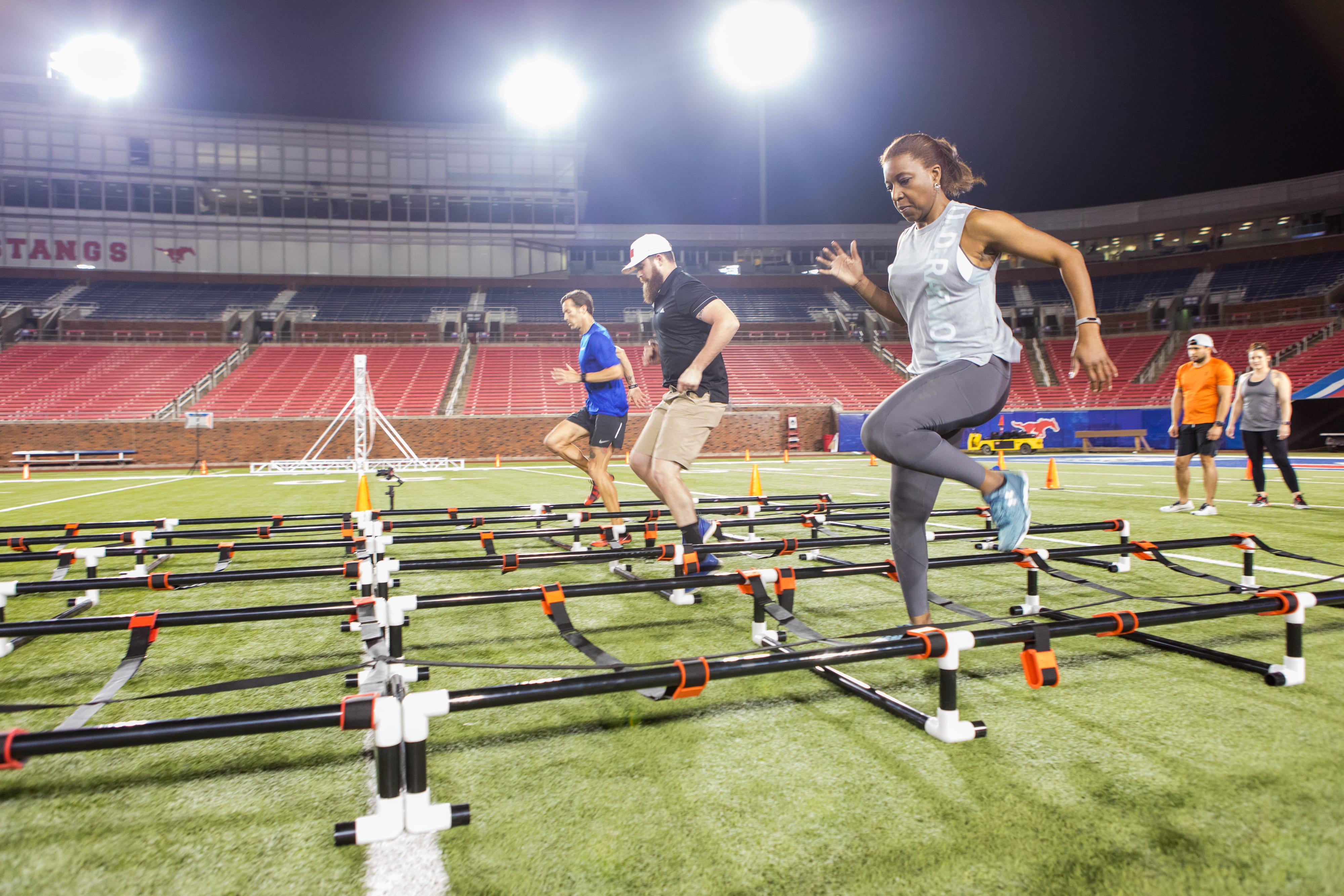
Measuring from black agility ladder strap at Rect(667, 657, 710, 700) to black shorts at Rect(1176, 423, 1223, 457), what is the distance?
310 inches

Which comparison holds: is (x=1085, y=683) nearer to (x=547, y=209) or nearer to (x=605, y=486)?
(x=605, y=486)

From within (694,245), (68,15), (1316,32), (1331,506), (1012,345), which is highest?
(68,15)

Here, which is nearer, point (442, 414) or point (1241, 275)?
point (442, 414)

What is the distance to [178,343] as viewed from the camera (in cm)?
3481

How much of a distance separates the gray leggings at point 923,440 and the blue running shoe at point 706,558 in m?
1.59

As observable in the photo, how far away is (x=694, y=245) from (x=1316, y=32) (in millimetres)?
31514

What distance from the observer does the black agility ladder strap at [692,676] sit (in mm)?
1668

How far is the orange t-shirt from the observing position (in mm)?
7340

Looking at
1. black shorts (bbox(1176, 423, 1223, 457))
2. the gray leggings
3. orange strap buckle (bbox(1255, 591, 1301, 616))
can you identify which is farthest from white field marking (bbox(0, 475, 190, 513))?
black shorts (bbox(1176, 423, 1223, 457))

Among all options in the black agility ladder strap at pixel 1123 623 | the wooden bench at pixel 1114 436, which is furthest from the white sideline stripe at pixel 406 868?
the wooden bench at pixel 1114 436

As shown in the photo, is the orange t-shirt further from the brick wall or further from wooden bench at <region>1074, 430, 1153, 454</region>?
wooden bench at <region>1074, 430, 1153, 454</region>

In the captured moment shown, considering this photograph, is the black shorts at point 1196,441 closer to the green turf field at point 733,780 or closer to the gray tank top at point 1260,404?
the gray tank top at point 1260,404

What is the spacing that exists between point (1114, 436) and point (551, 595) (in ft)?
107

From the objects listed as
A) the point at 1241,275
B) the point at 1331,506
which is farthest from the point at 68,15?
the point at 1241,275
